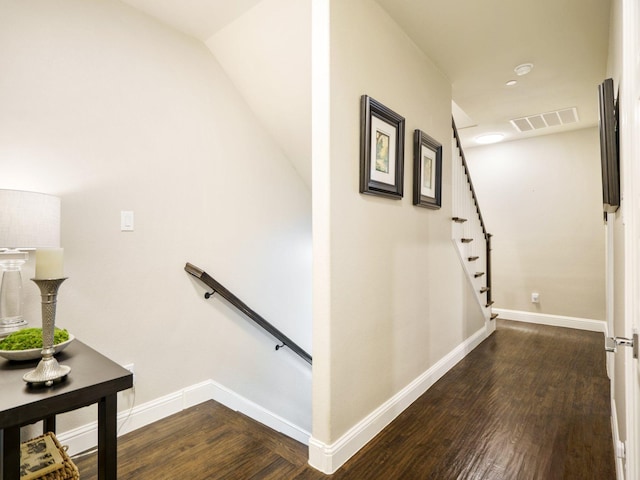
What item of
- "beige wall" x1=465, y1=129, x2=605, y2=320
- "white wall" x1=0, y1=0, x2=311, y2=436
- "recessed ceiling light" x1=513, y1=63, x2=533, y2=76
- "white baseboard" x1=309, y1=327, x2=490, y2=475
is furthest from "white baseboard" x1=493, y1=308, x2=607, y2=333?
"white wall" x1=0, y1=0, x2=311, y2=436

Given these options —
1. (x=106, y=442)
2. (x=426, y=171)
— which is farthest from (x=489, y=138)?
(x=106, y=442)

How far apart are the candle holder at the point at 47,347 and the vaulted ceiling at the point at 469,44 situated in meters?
1.76

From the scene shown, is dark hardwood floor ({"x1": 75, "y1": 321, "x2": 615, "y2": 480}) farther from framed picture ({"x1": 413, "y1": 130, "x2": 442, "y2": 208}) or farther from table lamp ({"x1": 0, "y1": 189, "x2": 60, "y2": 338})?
framed picture ({"x1": 413, "y1": 130, "x2": 442, "y2": 208})

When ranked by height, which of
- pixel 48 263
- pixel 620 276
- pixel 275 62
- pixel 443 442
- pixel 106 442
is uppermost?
pixel 275 62

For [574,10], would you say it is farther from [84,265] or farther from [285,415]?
[285,415]

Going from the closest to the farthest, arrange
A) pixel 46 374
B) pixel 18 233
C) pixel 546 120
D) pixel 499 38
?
1. pixel 46 374
2. pixel 18 233
3. pixel 499 38
4. pixel 546 120

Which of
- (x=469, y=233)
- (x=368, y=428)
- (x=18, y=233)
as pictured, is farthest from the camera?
(x=469, y=233)

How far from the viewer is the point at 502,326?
4.50 meters

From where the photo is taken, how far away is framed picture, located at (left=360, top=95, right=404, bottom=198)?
6.08 feet

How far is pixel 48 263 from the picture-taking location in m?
1.03

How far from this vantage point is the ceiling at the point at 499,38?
A: 6.79 feet

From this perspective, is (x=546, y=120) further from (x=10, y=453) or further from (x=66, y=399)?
(x=10, y=453)

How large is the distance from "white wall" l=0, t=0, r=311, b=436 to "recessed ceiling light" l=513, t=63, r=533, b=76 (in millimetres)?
2118

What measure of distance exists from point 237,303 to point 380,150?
1.43 metres
